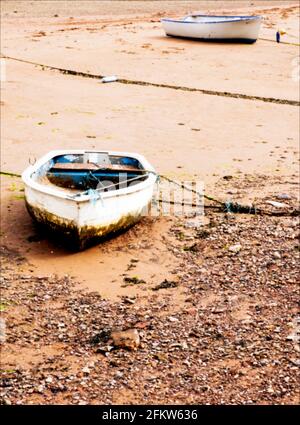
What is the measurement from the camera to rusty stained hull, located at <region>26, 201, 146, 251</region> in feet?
27.3

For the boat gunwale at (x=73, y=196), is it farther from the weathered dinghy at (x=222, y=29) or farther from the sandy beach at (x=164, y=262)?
the weathered dinghy at (x=222, y=29)

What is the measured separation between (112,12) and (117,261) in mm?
22159

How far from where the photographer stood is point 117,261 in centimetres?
833

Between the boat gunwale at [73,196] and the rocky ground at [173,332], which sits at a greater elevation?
the boat gunwale at [73,196]

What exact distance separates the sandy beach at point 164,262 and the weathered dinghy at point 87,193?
0.28 meters

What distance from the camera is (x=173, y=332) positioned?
6824 millimetres

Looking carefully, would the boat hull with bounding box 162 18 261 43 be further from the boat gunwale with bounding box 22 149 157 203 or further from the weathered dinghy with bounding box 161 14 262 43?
the boat gunwale with bounding box 22 149 157 203

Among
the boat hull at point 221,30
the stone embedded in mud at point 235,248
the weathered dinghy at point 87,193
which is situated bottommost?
the stone embedded in mud at point 235,248

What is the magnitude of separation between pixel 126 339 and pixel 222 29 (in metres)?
17.4

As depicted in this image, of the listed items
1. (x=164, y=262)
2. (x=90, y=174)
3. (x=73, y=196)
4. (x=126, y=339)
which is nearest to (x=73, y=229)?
(x=73, y=196)

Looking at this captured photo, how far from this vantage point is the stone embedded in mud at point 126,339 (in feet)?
21.5

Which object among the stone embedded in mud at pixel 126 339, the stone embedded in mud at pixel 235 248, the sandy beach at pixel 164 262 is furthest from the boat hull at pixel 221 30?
the stone embedded in mud at pixel 126 339

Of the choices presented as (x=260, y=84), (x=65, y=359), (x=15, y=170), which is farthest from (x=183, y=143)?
(x=65, y=359)

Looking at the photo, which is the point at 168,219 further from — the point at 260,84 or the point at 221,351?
the point at 260,84
